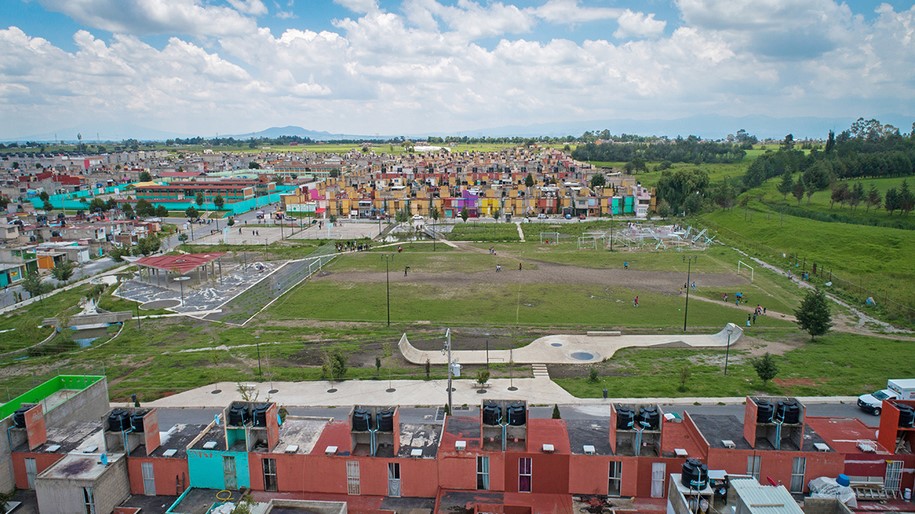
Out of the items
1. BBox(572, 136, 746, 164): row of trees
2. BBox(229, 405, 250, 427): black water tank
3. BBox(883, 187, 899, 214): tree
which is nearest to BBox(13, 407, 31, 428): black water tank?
BBox(229, 405, 250, 427): black water tank

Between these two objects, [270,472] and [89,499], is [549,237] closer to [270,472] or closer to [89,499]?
[270,472]

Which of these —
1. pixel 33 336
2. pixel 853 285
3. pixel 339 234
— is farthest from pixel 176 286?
pixel 853 285

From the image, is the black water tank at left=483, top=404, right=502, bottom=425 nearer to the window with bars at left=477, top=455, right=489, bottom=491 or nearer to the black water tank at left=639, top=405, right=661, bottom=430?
the window with bars at left=477, top=455, right=489, bottom=491

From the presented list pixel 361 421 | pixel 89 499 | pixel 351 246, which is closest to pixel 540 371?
pixel 361 421

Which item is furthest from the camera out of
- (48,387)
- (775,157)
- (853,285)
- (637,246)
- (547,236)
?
(775,157)

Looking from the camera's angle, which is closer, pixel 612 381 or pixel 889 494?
pixel 889 494

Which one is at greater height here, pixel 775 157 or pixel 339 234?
pixel 775 157

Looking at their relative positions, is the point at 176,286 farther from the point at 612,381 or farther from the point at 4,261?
the point at 612,381

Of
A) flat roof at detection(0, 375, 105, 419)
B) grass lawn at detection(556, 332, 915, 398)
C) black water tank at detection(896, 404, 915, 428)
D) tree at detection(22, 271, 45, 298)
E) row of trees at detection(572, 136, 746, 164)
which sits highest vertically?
row of trees at detection(572, 136, 746, 164)
